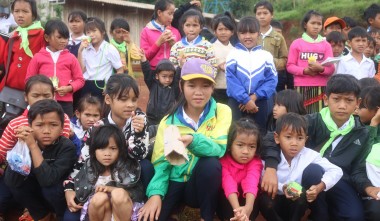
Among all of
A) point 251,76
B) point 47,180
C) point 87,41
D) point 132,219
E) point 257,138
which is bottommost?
point 132,219

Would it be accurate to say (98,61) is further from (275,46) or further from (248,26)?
(275,46)

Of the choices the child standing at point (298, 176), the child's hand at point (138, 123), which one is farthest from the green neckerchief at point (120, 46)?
the child standing at point (298, 176)

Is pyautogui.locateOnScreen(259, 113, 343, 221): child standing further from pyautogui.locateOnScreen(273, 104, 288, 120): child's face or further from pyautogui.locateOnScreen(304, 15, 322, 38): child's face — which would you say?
pyautogui.locateOnScreen(304, 15, 322, 38): child's face

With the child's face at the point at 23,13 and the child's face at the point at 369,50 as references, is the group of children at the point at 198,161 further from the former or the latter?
the child's face at the point at 369,50

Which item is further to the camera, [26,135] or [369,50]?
[369,50]

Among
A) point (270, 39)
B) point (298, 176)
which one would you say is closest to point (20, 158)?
point (298, 176)

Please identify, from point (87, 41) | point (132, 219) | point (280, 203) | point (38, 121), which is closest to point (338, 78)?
point (280, 203)

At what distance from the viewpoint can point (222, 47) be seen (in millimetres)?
5973

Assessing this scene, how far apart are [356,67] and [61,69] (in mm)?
3445

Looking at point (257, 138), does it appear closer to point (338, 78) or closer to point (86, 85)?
point (338, 78)

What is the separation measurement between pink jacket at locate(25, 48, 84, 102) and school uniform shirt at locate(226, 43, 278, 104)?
1.62 meters

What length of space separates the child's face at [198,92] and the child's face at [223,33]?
218 centimetres

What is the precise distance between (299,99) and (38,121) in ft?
7.75

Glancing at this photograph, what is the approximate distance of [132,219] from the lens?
372 cm
